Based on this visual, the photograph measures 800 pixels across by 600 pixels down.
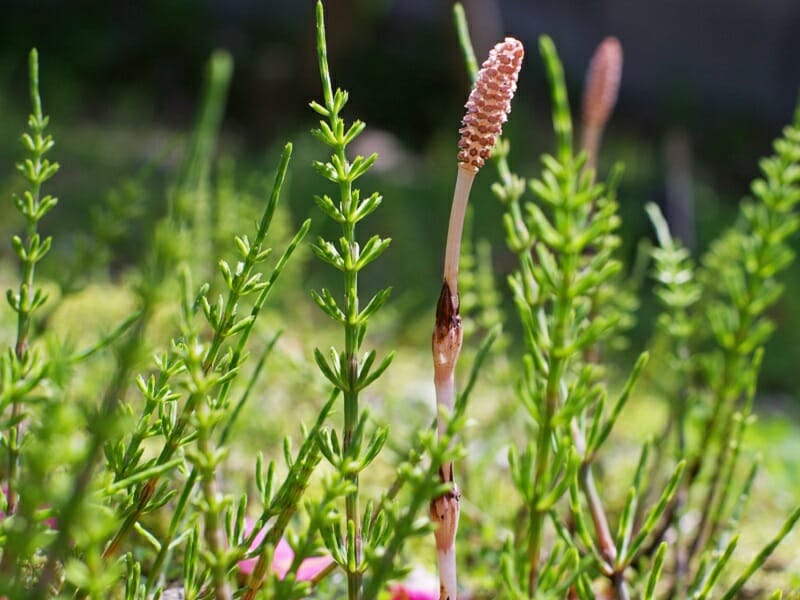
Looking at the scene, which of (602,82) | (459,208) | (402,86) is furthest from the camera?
(402,86)

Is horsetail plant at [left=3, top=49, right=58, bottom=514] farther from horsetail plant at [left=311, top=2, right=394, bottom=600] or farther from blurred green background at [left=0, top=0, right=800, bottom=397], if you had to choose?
blurred green background at [left=0, top=0, right=800, bottom=397]

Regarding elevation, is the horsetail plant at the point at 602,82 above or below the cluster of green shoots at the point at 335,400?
above

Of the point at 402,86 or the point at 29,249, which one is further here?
the point at 402,86

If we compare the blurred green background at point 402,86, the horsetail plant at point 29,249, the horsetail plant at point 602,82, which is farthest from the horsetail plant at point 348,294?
the blurred green background at point 402,86

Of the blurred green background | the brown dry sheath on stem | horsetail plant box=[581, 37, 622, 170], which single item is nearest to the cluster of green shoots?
the brown dry sheath on stem

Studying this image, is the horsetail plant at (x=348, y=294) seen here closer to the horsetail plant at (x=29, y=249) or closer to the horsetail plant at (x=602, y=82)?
the horsetail plant at (x=29, y=249)

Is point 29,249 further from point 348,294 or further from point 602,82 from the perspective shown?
point 602,82

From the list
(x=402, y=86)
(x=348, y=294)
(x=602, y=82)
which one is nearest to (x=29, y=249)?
(x=348, y=294)
